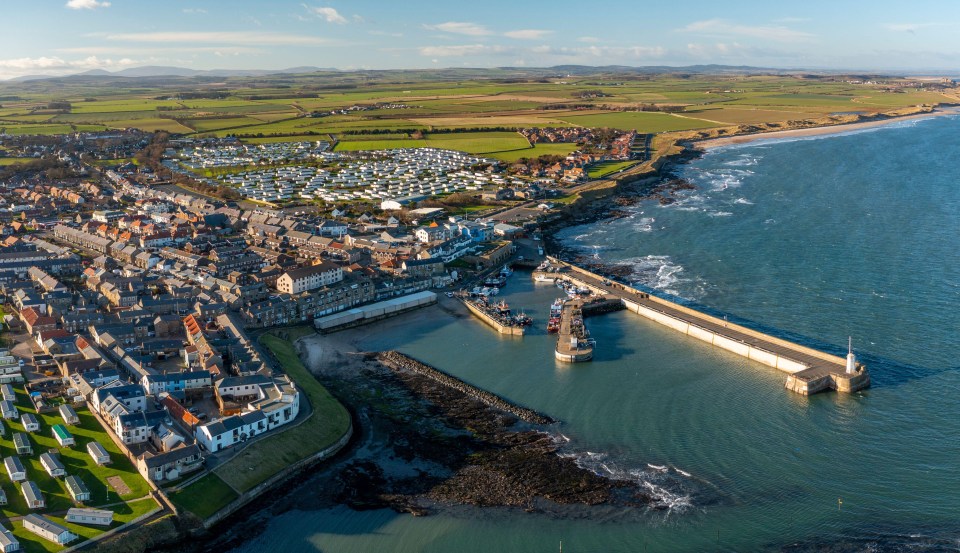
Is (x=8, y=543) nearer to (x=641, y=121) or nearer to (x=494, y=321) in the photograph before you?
(x=494, y=321)

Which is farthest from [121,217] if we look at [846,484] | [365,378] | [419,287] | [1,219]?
[846,484]

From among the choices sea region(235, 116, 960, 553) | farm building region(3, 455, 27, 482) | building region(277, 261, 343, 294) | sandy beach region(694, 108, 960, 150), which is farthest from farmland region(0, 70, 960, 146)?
farm building region(3, 455, 27, 482)

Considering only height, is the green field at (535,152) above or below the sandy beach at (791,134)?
below

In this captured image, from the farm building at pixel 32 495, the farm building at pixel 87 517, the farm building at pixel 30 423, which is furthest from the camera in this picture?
the farm building at pixel 30 423

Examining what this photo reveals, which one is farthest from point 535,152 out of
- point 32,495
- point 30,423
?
point 32,495

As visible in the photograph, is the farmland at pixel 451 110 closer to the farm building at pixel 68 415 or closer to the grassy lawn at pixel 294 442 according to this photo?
the grassy lawn at pixel 294 442

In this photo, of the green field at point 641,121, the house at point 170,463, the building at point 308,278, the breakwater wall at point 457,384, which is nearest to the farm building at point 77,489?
the house at point 170,463
